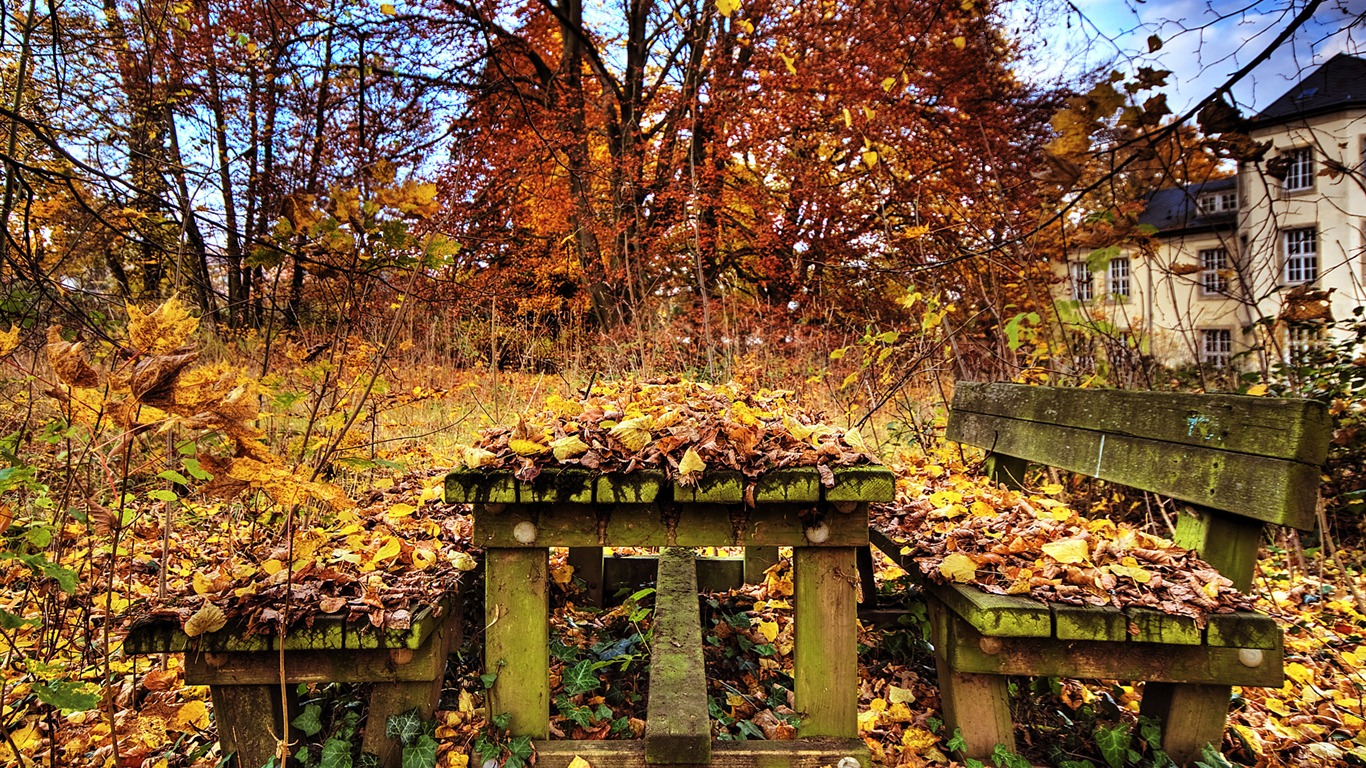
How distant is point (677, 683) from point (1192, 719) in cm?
127

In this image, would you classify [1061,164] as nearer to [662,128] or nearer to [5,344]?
[5,344]

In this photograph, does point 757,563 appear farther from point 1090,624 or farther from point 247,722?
point 247,722

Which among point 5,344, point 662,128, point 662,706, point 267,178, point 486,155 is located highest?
point 662,128

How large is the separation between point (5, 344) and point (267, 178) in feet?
10.2

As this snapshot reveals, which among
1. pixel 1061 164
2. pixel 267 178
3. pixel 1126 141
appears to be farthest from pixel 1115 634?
pixel 267 178

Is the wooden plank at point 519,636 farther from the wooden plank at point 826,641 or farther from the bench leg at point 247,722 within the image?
the wooden plank at point 826,641

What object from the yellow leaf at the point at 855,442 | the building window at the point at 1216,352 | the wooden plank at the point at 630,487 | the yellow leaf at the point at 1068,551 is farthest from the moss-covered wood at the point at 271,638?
the building window at the point at 1216,352

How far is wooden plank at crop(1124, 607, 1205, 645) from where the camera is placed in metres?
1.49

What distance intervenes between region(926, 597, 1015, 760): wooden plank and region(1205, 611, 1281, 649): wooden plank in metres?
0.46

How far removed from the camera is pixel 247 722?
157 centimetres

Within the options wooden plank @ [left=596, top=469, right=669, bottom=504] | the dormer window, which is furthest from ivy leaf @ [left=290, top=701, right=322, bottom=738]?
the dormer window

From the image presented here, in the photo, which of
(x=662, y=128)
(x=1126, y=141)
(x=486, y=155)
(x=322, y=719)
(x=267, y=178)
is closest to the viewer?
(x=322, y=719)

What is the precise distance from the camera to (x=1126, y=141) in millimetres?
1975

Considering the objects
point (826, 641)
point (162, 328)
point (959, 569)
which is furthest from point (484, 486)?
point (959, 569)
